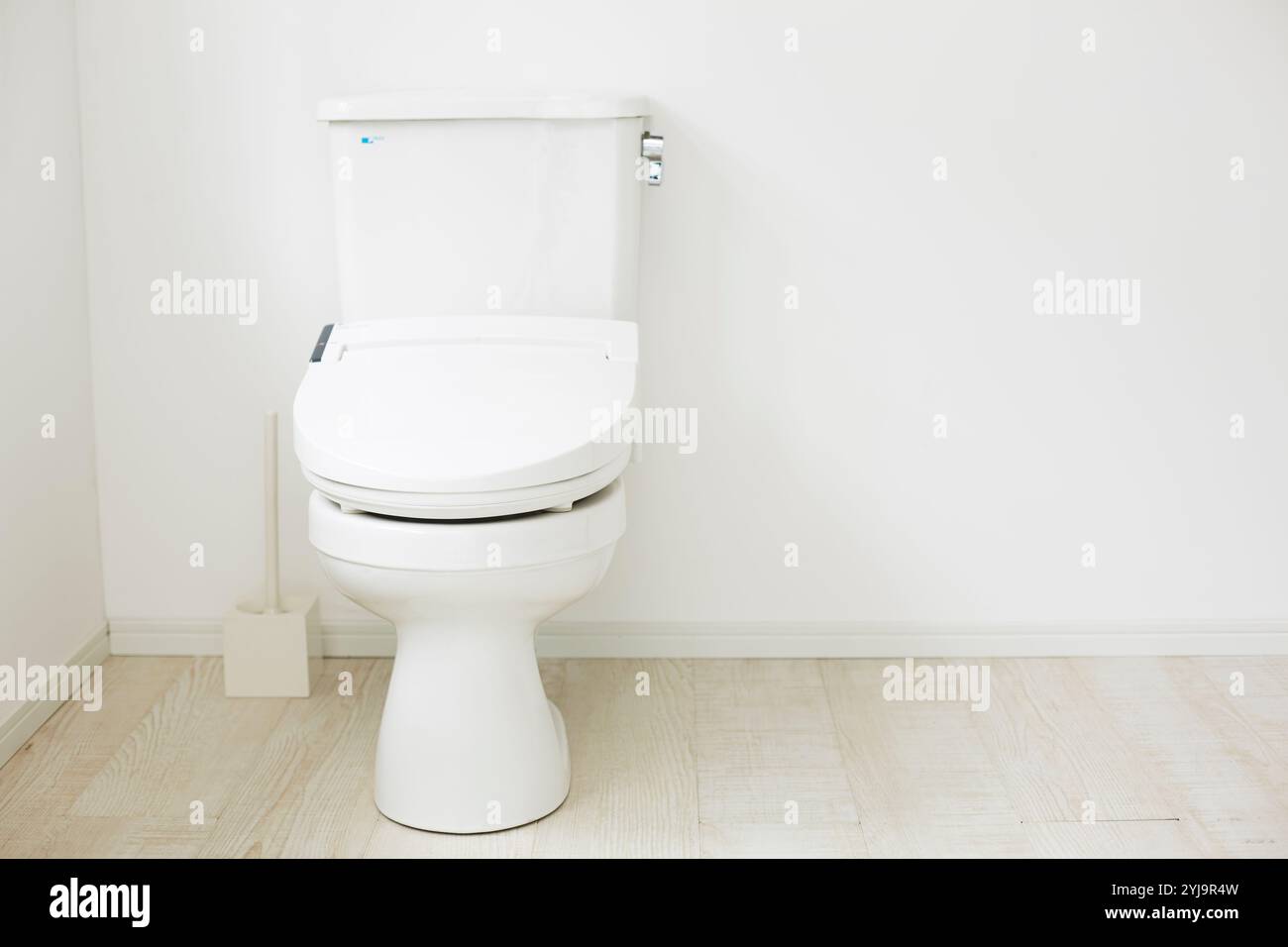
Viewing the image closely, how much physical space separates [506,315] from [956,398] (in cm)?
68

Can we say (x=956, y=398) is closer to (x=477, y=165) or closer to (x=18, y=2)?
(x=477, y=165)

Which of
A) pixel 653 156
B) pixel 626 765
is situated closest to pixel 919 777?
pixel 626 765

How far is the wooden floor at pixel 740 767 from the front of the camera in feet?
5.37

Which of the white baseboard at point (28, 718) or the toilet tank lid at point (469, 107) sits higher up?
the toilet tank lid at point (469, 107)

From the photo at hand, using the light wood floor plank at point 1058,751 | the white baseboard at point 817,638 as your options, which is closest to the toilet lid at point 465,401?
the white baseboard at point 817,638

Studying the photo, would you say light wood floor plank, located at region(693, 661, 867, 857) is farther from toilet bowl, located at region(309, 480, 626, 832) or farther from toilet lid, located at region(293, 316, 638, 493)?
toilet lid, located at region(293, 316, 638, 493)

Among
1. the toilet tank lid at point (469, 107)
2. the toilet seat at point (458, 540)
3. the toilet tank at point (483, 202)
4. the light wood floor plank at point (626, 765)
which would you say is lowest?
the light wood floor plank at point (626, 765)

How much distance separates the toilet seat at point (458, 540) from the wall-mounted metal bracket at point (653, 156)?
0.56m

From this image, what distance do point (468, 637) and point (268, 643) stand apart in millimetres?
525

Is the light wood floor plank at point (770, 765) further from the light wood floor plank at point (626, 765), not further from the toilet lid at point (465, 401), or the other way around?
the toilet lid at point (465, 401)

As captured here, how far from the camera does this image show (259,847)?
161 centimetres

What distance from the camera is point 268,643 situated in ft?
6.55

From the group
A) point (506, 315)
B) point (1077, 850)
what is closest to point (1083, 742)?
point (1077, 850)

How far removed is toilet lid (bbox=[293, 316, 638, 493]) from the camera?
58.1 inches
